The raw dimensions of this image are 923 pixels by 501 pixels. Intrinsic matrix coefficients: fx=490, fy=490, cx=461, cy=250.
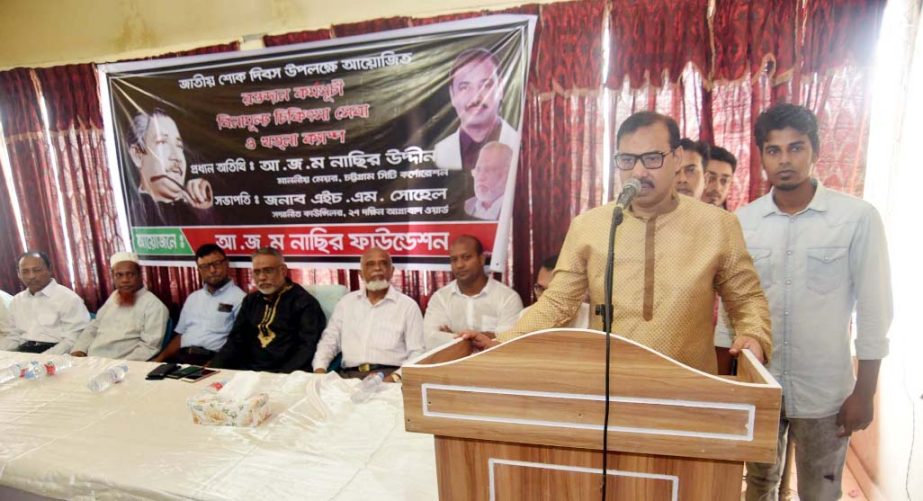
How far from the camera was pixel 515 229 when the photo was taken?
3.12 metres

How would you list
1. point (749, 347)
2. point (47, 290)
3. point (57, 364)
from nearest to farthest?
1. point (749, 347)
2. point (57, 364)
3. point (47, 290)

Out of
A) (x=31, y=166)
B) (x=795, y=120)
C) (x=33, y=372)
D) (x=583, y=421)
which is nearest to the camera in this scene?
(x=583, y=421)

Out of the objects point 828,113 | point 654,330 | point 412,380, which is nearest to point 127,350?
point 412,380

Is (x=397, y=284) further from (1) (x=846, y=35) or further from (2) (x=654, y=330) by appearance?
(1) (x=846, y=35)

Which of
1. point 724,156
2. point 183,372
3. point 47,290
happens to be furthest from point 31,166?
point 724,156

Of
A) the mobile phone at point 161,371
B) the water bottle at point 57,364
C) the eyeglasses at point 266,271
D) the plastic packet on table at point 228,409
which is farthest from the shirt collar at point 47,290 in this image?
the plastic packet on table at point 228,409

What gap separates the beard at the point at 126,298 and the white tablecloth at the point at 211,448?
5.44 ft

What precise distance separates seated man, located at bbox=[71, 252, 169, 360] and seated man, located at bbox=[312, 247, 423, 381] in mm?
1449

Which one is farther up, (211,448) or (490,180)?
(490,180)

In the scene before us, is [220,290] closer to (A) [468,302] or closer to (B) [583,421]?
(A) [468,302]

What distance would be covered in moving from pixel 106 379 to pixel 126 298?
1.78m

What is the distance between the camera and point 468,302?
9.89 feet

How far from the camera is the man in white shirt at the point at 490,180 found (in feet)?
9.76

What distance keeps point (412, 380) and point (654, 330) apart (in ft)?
2.38
